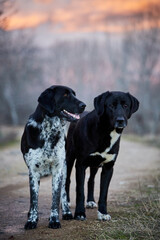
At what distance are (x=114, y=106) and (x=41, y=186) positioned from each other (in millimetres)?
4420

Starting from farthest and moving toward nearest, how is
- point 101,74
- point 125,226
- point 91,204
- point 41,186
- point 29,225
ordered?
1. point 101,74
2. point 41,186
3. point 91,204
4. point 29,225
5. point 125,226

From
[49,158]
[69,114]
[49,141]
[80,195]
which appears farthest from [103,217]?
[69,114]

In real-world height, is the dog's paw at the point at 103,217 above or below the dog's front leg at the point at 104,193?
below

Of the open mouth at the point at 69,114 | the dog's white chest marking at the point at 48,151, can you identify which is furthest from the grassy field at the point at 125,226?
the open mouth at the point at 69,114

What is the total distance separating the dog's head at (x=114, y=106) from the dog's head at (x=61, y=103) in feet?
1.08

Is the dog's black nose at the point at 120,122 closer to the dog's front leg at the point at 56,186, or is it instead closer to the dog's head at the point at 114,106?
the dog's head at the point at 114,106

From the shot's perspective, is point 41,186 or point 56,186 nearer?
point 56,186

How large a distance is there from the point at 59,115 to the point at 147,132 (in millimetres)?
25458

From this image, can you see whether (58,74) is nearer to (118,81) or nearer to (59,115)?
(118,81)

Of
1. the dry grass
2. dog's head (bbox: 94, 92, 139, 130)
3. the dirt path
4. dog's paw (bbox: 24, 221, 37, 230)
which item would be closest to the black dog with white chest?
dog's head (bbox: 94, 92, 139, 130)

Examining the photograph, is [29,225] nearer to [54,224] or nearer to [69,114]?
[54,224]

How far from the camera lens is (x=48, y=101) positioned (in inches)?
232

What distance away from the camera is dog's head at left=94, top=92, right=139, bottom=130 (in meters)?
6.05

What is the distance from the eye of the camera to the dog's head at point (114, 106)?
6051 millimetres
